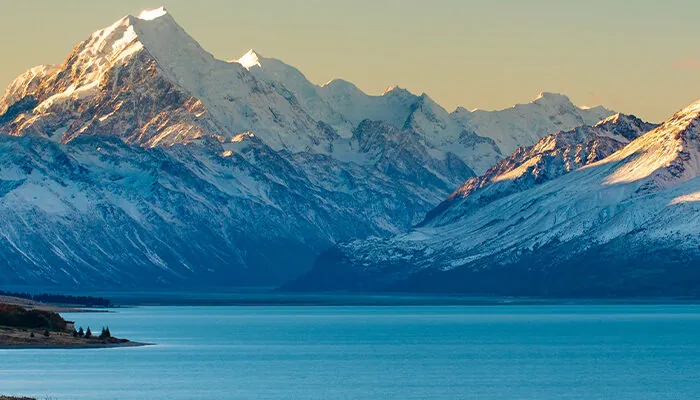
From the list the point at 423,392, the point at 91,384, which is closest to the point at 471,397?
the point at 423,392

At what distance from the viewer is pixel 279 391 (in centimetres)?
19238

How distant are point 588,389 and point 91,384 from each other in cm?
4703

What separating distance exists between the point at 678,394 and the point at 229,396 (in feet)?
136

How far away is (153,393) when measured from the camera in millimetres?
186875

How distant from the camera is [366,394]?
18988 cm

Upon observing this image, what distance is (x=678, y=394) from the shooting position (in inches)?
7534

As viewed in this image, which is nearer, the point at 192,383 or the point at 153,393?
the point at 153,393

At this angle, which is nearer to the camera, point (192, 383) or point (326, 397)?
point (326, 397)

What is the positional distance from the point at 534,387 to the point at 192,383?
32866 millimetres

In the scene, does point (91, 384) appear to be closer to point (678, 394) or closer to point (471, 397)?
point (471, 397)

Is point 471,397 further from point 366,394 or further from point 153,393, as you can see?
point 153,393

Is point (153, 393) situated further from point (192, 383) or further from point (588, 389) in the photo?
point (588, 389)

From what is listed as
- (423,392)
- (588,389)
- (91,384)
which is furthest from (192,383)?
(588,389)

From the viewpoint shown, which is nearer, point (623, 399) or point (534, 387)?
point (623, 399)
